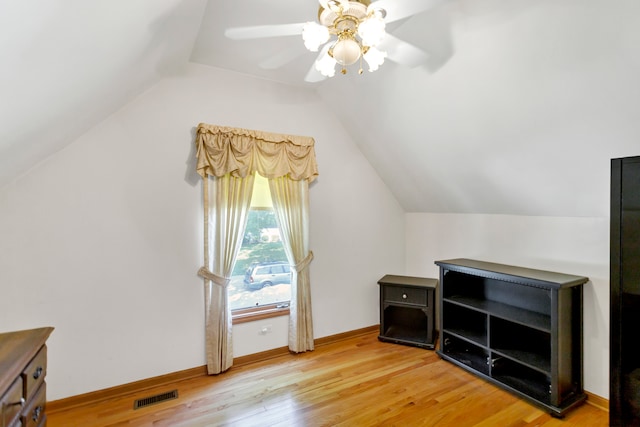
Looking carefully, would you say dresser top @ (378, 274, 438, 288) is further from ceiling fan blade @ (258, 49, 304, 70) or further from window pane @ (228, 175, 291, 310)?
ceiling fan blade @ (258, 49, 304, 70)

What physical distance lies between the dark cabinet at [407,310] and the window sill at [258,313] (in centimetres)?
111

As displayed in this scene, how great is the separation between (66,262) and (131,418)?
3.95 ft

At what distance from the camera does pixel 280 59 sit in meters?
2.50

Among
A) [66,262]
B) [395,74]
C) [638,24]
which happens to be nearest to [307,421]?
[66,262]

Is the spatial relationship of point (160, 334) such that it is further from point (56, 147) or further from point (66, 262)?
point (56, 147)

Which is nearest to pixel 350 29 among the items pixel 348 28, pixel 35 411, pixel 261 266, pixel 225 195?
pixel 348 28

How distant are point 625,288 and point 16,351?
9.30 ft

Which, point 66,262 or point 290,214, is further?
point 290,214

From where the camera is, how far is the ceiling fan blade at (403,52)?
2013 mm

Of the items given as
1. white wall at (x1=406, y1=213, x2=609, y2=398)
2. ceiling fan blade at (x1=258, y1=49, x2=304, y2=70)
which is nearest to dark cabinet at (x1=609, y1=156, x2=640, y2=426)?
white wall at (x1=406, y1=213, x2=609, y2=398)

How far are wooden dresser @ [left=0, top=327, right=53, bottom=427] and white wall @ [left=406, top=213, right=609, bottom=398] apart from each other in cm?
333

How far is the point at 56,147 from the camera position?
2.12 meters

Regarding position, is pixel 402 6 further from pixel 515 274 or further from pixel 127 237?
pixel 127 237

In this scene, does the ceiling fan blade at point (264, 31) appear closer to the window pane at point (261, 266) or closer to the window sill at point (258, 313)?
the window pane at point (261, 266)
